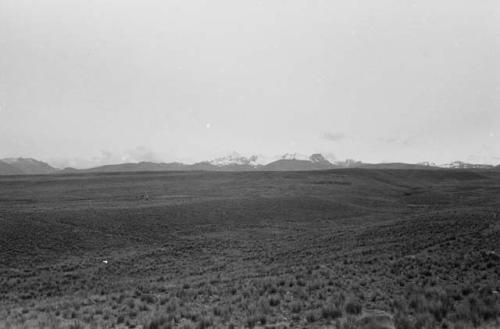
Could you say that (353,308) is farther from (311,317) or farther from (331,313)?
(311,317)

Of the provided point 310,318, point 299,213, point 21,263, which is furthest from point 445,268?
point 299,213

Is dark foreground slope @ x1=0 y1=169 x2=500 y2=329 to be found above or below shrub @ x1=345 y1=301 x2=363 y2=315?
below

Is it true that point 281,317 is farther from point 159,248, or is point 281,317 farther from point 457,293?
point 159,248

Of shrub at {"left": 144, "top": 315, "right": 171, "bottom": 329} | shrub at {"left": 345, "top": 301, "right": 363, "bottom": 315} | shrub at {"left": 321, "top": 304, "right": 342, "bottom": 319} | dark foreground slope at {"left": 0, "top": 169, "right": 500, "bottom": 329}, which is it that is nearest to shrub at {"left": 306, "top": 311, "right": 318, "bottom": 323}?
dark foreground slope at {"left": 0, "top": 169, "right": 500, "bottom": 329}

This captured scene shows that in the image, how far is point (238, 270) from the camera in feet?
77.0

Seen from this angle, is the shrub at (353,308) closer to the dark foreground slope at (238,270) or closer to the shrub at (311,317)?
the dark foreground slope at (238,270)

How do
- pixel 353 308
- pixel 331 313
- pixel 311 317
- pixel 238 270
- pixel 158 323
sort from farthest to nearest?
pixel 238 270, pixel 353 308, pixel 158 323, pixel 331 313, pixel 311 317

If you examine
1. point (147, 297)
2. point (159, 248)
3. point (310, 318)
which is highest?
point (310, 318)

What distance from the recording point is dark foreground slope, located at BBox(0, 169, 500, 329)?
39.5ft

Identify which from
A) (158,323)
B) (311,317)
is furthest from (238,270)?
(311,317)

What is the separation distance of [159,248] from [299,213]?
1114 inches

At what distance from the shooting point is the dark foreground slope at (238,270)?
1205 cm

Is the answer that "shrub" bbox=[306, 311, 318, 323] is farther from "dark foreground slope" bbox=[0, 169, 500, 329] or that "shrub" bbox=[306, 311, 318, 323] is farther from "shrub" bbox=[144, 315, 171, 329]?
"shrub" bbox=[144, 315, 171, 329]

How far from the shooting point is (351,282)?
52.3ft
